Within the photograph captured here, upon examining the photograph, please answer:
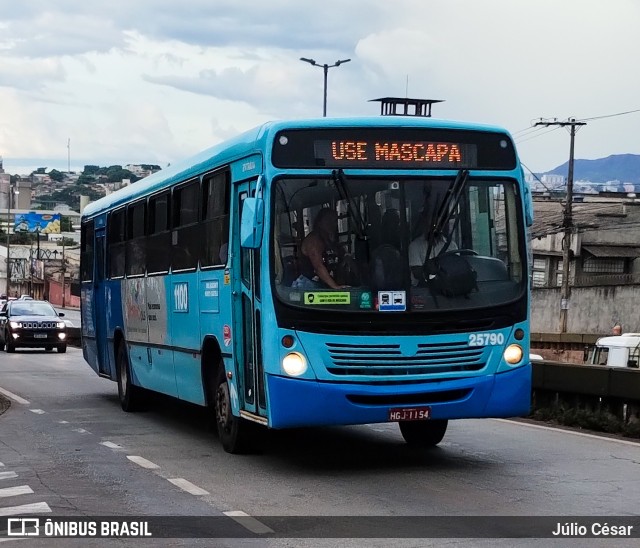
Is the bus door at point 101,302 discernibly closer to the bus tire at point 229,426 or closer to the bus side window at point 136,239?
the bus side window at point 136,239

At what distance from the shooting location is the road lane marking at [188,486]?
34.7 feet

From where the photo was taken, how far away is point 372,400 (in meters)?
11.4

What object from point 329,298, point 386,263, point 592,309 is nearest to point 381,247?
point 386,263

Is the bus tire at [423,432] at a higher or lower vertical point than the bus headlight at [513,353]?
lower

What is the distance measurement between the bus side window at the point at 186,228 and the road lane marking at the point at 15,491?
3.94 m

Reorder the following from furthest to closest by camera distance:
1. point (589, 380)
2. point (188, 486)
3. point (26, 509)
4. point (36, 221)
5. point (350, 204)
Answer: point (36, 221), point (589, 380), point (350, 204), point (188, 486), point (26, 509)

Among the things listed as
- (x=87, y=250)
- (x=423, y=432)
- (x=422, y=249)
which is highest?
(x=87, y=250)

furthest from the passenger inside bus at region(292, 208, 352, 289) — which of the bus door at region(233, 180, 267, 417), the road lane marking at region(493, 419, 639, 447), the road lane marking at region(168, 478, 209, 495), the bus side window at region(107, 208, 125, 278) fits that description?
the bus side window at region(107, 208, 125, 278)

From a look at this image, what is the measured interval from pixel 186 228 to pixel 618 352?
27.3ft

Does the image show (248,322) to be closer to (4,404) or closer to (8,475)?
(8,475)

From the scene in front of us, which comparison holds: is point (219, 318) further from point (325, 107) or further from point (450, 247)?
point (325, 107)

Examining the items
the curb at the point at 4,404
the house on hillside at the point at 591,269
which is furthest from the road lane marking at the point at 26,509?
the house on hillside at the point at 591,269

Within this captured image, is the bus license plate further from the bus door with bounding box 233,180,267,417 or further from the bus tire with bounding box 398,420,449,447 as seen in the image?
the bus tire with bounding box 398,420,449,447

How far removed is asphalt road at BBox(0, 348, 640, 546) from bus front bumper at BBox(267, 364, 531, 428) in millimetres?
531
